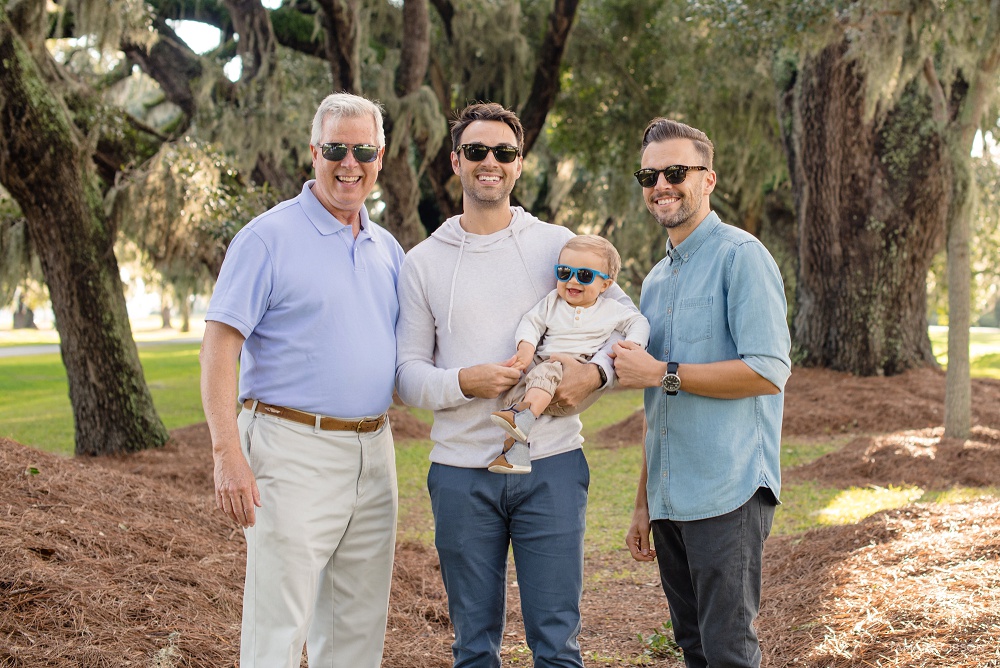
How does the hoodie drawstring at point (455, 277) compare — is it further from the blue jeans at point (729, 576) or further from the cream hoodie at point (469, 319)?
the blue jeans at point (729, 576)

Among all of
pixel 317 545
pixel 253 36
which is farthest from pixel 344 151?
pixel 253 36

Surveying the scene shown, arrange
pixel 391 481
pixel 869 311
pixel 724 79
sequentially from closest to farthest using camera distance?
pixel 391 481
pixel 869 311
pixel 724 79

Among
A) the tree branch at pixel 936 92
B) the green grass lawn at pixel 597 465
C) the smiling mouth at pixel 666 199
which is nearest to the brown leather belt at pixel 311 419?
the smiling mouth at pixel 666 199

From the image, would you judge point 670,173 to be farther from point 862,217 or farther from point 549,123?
point 549,123

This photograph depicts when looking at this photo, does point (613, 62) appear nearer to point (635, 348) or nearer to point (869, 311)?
point (869, 311)

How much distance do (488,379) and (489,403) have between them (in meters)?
0.18

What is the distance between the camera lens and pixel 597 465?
933 centimetres

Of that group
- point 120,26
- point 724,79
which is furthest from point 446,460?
point 724,79

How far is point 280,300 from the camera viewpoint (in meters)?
3.00

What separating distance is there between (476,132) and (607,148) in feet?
45.6

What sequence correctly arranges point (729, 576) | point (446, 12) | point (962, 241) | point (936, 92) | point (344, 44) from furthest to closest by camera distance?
point (446, 12) < point (344, 44) < point (936, 92) < point (962, 241) < point (729, 576)

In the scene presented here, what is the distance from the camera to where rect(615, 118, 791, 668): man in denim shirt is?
8.41 ft

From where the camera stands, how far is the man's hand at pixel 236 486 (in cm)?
283

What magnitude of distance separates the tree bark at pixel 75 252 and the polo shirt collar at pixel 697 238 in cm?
681
